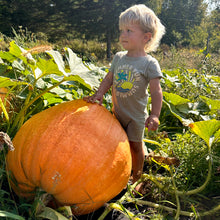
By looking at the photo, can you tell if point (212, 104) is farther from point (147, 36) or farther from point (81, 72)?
point (81, 72)

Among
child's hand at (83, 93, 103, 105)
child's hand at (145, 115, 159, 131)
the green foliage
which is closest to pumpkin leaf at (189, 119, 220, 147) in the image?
the green foliage

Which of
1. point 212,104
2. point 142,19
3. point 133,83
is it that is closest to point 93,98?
point 133,83

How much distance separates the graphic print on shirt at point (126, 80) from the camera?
5.14 feet

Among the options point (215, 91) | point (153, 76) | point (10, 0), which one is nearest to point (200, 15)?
point (10, 0)

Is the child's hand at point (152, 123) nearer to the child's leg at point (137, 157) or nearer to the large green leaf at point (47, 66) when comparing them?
the child's leg at point (137, 157)

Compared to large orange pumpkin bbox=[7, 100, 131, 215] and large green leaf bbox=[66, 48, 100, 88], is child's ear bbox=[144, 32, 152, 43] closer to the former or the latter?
large green leaf bbox=[66, 48, 100, 88]

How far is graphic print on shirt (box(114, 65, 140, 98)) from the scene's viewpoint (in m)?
1.57

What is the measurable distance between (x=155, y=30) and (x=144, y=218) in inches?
45.7

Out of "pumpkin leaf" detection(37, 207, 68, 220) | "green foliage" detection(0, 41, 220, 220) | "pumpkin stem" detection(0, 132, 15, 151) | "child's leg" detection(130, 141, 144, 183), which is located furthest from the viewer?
"child's leg" detection(130, 141, 144, 183)

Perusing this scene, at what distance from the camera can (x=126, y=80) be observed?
5.21ft

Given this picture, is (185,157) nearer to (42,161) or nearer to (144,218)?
(144,218)

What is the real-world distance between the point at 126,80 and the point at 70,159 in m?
0.68

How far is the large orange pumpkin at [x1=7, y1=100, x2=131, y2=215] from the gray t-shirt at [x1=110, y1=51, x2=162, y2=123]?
34cm

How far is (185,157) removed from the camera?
1755 mm
